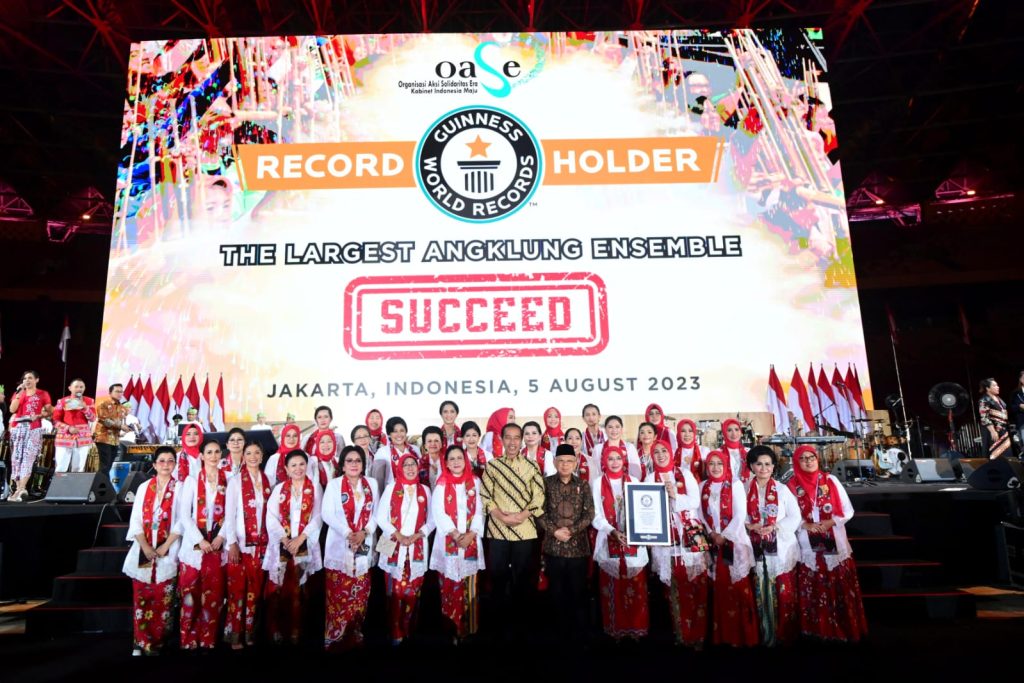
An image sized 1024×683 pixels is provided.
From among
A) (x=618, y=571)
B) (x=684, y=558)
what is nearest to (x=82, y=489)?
(x=618, y=571)

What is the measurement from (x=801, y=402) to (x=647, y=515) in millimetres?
3109

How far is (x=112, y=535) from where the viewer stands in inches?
187

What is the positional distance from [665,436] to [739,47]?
4.04 meters

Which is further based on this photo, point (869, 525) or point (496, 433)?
point (496, 433)

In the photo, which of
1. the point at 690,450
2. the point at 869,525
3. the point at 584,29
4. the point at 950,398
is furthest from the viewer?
the point at 584,29

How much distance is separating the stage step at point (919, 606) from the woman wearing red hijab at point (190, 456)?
4.02 m

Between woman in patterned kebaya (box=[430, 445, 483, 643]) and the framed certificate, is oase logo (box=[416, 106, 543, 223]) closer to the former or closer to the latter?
woman in patterned kebaya (box=[430, 445, 483, 643])

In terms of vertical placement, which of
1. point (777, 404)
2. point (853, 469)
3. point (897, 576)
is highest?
point (777, 404)

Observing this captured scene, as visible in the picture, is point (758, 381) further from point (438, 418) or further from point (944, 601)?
point (438, 418)

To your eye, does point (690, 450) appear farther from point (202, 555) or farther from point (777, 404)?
point (202, 555)

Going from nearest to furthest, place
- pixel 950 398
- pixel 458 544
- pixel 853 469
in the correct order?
pixel 458 544
pixel 853 469
pixel 950 398

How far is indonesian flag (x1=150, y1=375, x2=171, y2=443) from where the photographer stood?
6.07 meters

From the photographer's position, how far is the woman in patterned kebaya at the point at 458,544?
379cm

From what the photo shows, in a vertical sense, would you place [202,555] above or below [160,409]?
below
